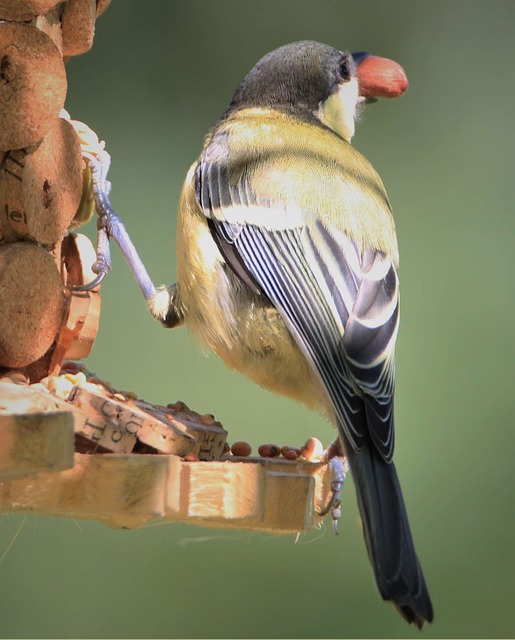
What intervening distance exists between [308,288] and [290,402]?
5.58 ft

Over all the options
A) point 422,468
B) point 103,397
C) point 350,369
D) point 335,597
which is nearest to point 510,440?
point 422,468

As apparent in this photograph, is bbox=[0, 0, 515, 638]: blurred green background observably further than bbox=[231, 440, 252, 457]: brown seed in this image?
Yes

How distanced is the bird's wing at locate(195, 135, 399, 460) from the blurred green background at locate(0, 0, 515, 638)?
133 centimetres

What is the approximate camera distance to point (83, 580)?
11.3 ft

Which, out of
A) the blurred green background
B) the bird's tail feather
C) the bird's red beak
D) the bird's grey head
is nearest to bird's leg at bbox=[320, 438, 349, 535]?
the bird's tail feather

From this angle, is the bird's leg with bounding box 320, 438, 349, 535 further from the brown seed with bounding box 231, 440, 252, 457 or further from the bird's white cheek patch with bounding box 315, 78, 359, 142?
the bird's white cheek patch with bounding box 315, 78, 359, 142

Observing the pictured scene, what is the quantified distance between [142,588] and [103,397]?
77.6 inches

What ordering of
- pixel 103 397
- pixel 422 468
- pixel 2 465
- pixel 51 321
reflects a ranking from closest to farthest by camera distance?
1. pixel 2 465
2. pixel 103 397
3. pixel 51 321
4. pixel 422 468

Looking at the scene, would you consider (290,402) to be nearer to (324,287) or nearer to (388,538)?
(324,287)

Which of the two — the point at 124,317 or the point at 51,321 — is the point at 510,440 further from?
the point at 51,321

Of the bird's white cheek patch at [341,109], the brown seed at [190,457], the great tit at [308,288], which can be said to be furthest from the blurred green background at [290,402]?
the brown seed at [190,457]

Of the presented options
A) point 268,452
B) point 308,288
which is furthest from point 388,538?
point 308,288

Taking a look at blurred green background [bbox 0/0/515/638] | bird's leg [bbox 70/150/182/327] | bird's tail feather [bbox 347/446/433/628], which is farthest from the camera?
blurred green background [bbox 0/0/515/638]

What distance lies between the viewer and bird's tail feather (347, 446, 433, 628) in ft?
5.30
